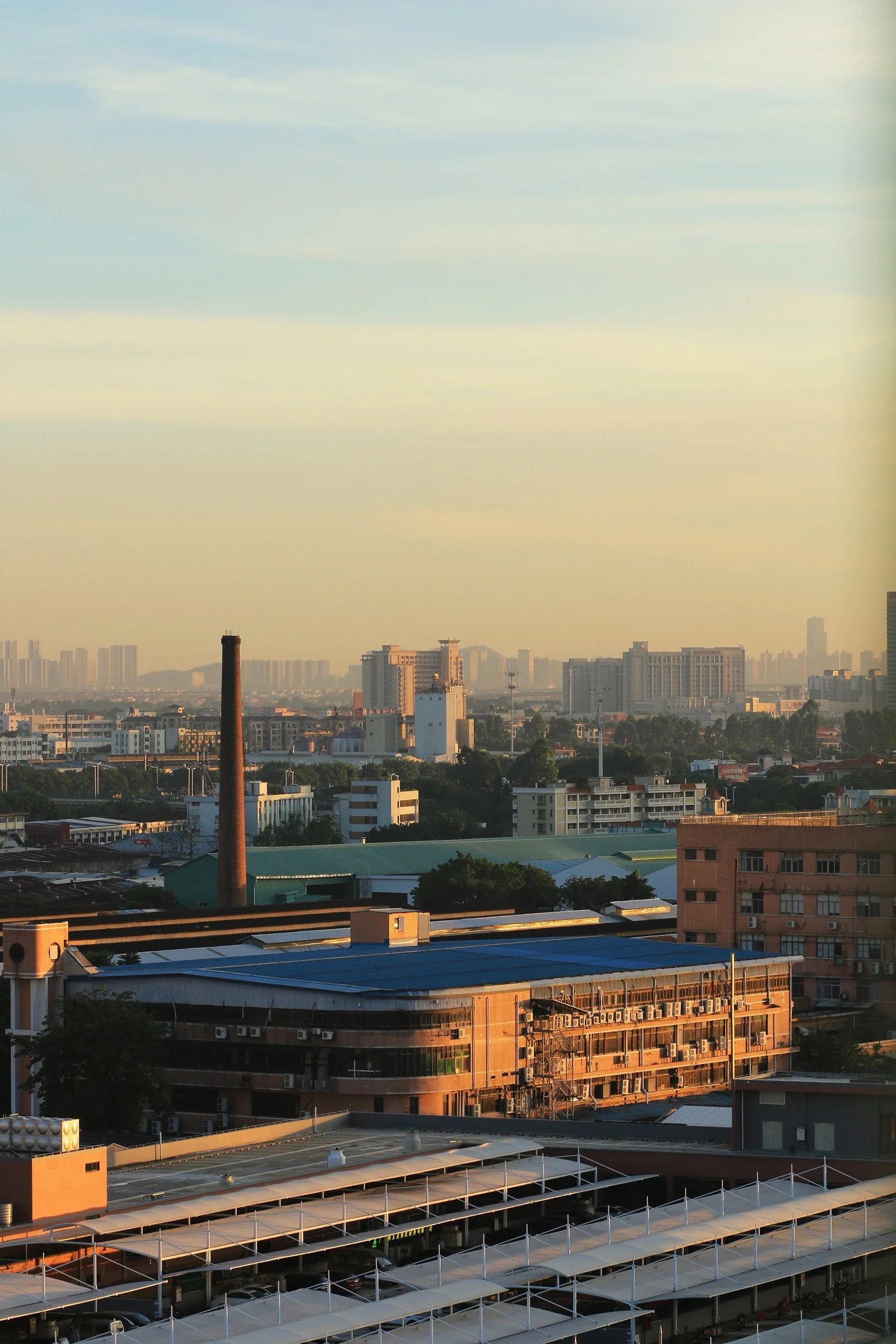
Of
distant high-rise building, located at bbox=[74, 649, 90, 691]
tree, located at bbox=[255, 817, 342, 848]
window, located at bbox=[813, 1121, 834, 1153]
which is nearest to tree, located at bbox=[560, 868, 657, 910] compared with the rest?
tree, located at bbox=[255, 817, 342, 848]

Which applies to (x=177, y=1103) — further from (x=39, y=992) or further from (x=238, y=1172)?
(x=238, y=1172)

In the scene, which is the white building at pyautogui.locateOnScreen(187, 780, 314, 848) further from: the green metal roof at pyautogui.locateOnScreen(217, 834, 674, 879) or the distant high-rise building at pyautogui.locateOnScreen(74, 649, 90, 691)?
the distant high-rise building at pyautogui.locateOnScreen(74, 649, 90, 691)

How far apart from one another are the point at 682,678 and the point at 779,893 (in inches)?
3351

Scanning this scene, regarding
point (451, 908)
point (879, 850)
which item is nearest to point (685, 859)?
point (451, 908)

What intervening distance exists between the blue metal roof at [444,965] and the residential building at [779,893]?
149 centimetres

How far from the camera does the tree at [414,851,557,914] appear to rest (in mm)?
21359

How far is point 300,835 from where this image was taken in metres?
34.3

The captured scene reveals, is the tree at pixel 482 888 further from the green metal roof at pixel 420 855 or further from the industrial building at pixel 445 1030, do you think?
the industrial building at pixel 445 1030

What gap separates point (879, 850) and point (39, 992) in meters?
11.2

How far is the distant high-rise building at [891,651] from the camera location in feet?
5.53

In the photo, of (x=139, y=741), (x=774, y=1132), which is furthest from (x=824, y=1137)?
(x=139, y=741)

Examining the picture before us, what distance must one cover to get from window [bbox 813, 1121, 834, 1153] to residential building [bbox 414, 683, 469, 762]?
189 ft

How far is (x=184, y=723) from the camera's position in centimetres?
8150

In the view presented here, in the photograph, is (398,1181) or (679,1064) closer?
(398,1181)
